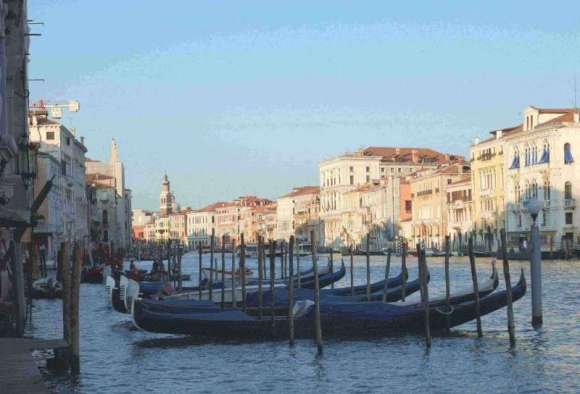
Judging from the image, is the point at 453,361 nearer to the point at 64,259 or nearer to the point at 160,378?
the point at 160,378

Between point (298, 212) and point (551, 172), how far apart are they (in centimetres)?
7285

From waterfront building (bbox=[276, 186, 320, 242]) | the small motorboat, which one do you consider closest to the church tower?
waterfront building (bbox=[276, 186, 320, 242])

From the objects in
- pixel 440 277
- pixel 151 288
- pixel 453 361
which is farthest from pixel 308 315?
pixel 440 277

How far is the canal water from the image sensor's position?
44.9 ft

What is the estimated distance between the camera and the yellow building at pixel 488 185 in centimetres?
6519

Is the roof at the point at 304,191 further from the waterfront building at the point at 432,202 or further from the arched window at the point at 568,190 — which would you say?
the arched window at the point at 568,190

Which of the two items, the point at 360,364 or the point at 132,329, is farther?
the point at 132,329

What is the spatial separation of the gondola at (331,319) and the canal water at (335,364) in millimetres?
196

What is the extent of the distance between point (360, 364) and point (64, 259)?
4.06 metres

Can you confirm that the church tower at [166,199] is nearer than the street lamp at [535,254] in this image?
No

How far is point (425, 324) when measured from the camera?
17422 mm

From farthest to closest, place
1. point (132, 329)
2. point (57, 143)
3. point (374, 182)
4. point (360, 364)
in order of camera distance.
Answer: point (374, 182), point (57, 143), point (132, 329), point (360, 364)

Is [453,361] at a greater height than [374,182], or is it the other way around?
[374,182]

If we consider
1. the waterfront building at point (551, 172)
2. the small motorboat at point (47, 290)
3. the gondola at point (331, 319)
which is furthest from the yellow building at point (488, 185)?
the gondola at point (331, 319)
